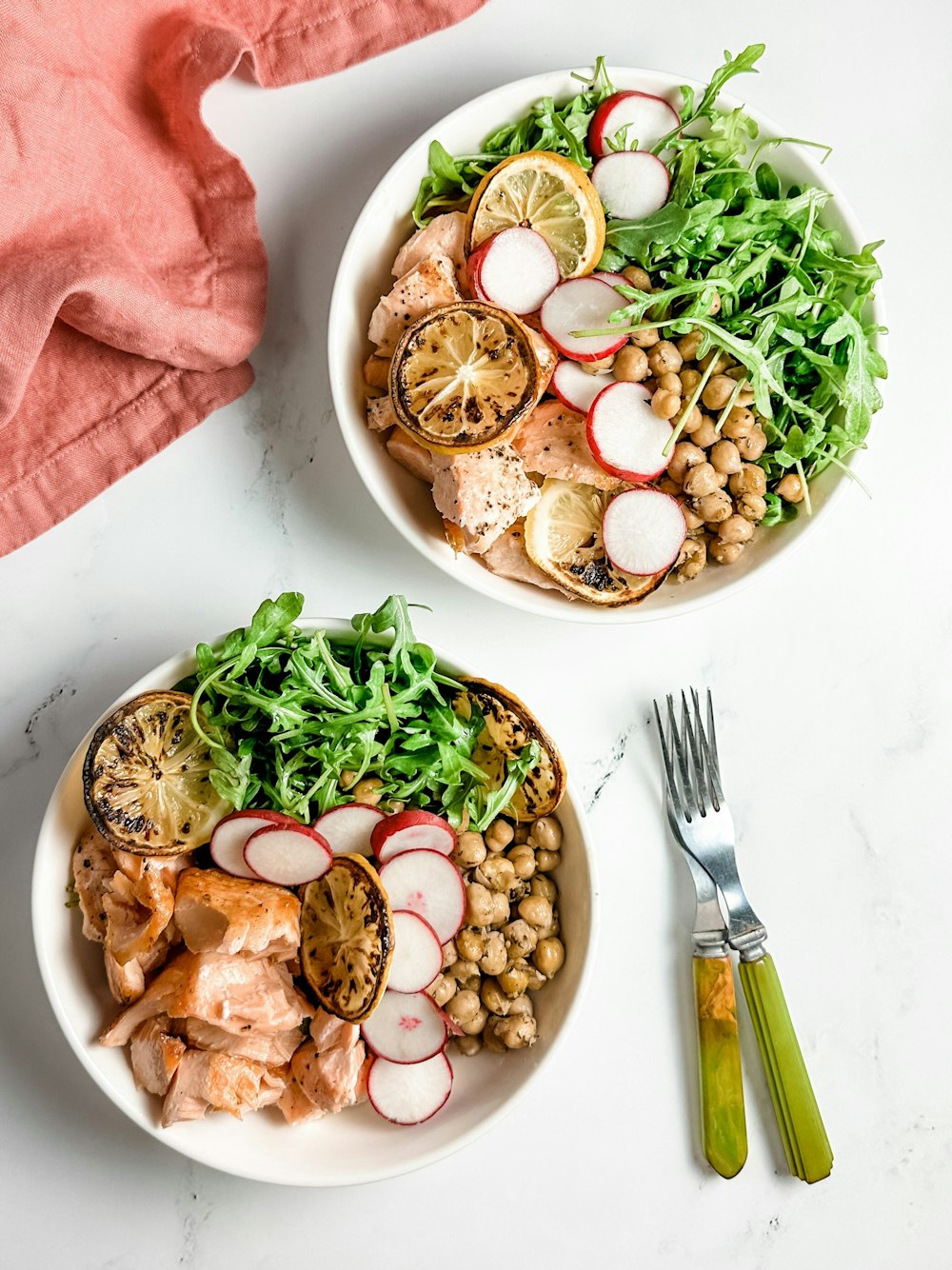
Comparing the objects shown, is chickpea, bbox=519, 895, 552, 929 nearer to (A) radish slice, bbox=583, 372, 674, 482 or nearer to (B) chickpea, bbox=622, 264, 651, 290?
(A) radish slice, bbox=583, 372, 674, 482

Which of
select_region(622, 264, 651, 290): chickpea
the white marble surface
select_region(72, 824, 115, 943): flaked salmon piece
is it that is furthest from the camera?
the white marble surface

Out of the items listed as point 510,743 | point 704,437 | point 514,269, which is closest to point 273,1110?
point 510,743

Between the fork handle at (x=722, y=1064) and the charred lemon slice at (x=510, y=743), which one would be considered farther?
the fork handle at (x=722, y=1064)

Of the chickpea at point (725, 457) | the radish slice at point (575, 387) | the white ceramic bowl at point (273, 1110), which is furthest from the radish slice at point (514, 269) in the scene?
the white ceramic bowl at point (273, 1110)

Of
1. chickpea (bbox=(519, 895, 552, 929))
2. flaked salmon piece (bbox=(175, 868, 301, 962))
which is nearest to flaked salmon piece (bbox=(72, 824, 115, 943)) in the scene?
flaked salmon piece (bbox=(175, 868, 301, 962))

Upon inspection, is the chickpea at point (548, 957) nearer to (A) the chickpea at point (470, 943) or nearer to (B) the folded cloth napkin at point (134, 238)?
(A) the chickpea at point (470, 943)

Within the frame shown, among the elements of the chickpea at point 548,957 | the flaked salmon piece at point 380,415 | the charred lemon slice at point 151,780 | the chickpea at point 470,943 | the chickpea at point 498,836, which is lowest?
the chickpea at point 548,957
